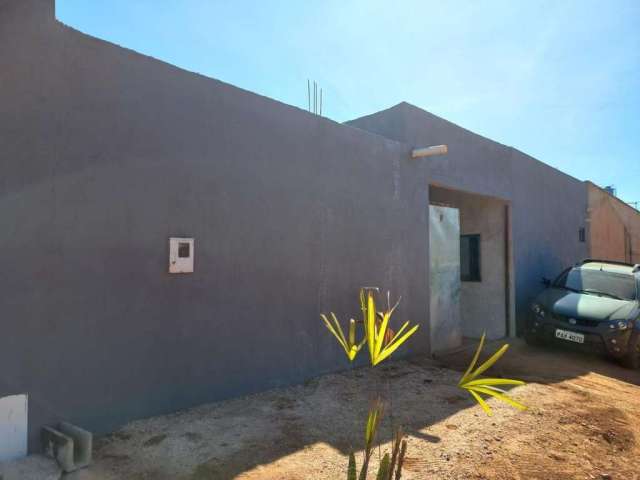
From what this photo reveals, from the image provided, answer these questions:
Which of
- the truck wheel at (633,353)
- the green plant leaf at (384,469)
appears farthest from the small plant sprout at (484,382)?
the truck wheel at (633,353)

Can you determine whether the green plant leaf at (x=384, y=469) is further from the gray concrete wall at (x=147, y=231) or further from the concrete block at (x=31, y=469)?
the gray concrete wall at (x=147, y=231)

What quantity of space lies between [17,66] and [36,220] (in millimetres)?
1030

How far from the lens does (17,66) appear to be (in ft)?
9.20

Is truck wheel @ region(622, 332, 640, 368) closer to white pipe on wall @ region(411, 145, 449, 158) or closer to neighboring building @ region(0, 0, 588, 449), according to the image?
neighboring building @ region(0, 0, 588, 449)

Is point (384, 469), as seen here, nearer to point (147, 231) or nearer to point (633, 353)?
point (147, 231)

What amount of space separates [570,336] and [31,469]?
22.1 ft

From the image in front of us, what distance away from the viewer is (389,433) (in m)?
3.35

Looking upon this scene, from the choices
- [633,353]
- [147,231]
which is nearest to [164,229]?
[147,231]

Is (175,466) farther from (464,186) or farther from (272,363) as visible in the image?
(464,186)

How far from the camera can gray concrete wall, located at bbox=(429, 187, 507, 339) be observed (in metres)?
8.29

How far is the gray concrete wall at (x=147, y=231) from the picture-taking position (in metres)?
2.80

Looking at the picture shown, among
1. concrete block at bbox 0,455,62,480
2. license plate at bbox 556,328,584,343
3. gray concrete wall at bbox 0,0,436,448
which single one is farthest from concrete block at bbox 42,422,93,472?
license plate at bbox 556,328,584,343

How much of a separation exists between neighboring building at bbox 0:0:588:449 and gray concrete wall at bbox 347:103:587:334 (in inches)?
27.6

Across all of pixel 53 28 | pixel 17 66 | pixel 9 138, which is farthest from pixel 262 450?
pixel 53 28
